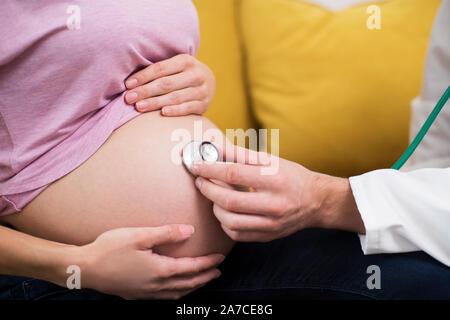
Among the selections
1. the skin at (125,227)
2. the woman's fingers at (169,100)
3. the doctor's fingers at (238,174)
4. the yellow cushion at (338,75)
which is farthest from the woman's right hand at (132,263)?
the yellow cushion at (338,75)

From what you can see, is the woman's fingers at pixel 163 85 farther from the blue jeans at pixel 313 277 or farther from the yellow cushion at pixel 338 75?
the yellow cushion at pixel 338 75

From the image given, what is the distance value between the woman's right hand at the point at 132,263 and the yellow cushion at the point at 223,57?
28.3 inches

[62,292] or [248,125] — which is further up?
[248,125]

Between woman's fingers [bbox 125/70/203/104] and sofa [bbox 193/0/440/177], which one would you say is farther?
sofa [bbox 193/0/440/177]

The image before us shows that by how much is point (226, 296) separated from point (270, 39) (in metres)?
0.81

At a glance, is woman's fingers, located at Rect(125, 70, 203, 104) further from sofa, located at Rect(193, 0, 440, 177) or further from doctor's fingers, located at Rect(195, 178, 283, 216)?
sofa, located at Rect(193, 0, 440, 177)

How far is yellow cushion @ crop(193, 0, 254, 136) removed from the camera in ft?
4.42

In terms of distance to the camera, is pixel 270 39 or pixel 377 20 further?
pixel 270 39

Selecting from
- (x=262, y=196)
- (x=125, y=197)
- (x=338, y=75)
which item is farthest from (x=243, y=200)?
(x=338, y=75)

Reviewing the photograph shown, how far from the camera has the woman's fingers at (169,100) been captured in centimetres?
76

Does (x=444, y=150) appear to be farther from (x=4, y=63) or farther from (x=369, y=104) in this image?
(x=4, y=63)

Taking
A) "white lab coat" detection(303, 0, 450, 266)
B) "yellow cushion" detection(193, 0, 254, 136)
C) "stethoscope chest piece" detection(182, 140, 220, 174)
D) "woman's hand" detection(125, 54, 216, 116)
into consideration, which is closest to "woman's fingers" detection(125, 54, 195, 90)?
"woman's hand" detection(125, 54, 216, 116)
